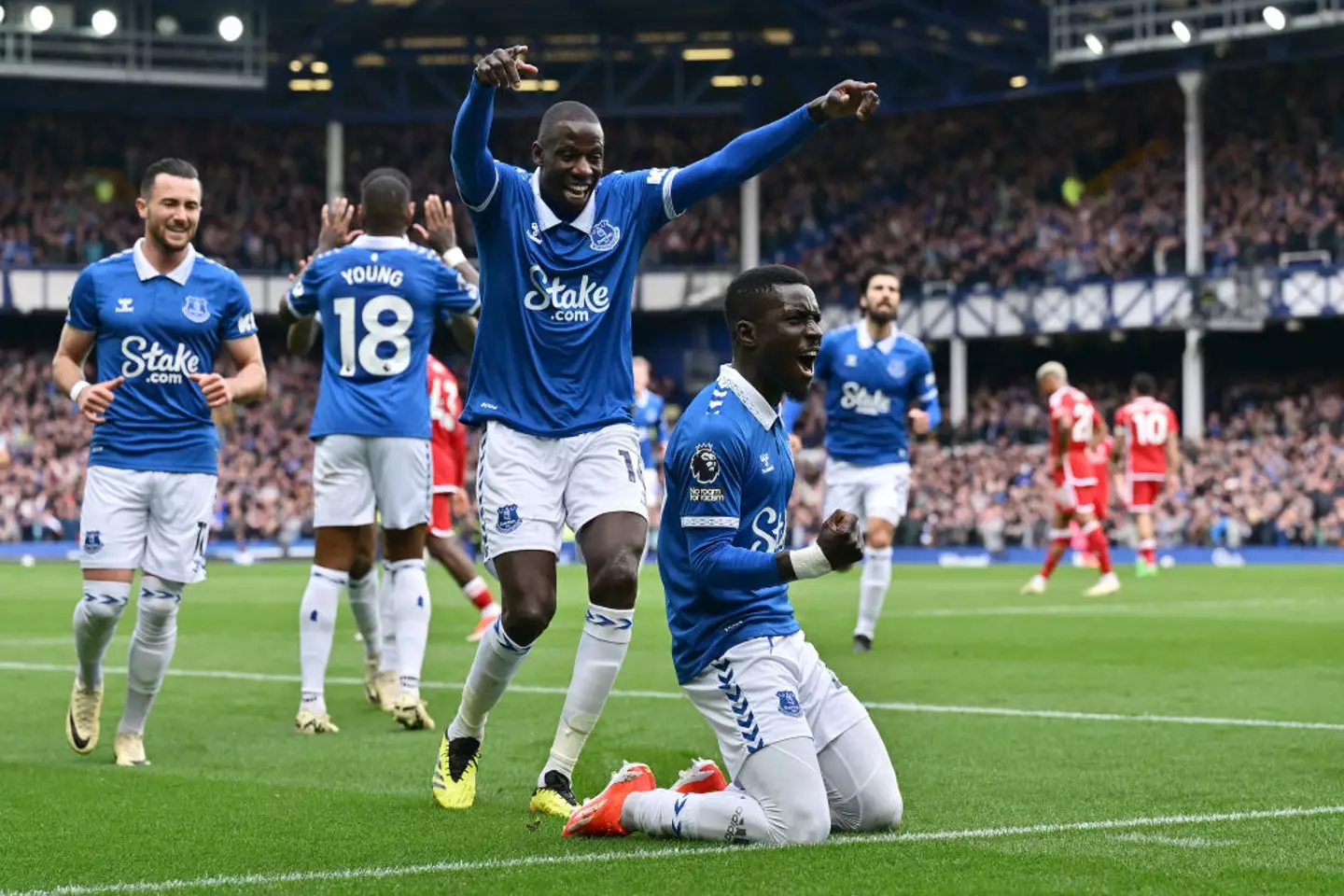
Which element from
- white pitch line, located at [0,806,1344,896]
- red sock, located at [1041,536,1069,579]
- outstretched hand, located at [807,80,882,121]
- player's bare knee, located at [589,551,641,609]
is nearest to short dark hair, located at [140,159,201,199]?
player's bare knee, located at [589,551,641,609]

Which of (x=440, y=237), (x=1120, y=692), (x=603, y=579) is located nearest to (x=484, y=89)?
(x=603, y=579)

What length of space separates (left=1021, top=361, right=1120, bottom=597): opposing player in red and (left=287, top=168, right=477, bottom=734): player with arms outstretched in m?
12.9

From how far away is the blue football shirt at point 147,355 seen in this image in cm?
827

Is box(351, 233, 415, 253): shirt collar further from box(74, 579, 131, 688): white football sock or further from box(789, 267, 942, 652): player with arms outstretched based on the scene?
box(789, 267, 942, 652): player with arms outstretched

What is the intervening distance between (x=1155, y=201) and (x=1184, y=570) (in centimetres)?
1735

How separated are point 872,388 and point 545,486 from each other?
721 cm

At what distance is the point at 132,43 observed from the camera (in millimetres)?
45375

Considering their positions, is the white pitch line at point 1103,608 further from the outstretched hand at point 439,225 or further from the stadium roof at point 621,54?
the stadium roof at point 621,54

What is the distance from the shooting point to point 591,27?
158 ft

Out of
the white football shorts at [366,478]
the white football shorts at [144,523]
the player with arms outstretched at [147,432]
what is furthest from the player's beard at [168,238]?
the white football shorts at [366,478]

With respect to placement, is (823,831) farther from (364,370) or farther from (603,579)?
(364,370)

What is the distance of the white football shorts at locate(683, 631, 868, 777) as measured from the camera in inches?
233

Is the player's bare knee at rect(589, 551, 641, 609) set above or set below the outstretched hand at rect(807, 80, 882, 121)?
below

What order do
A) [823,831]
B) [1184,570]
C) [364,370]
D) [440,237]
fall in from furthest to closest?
[1184,570] → [364,370] → [440,237] → [823,831]
